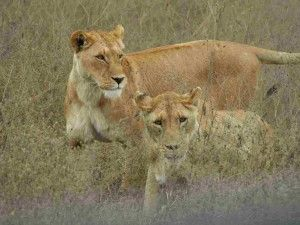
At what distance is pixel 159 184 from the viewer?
5508mm

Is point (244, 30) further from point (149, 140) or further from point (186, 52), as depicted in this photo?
point (149, 140)

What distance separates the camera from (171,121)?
5.58 meters

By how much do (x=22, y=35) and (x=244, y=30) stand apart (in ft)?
5.91

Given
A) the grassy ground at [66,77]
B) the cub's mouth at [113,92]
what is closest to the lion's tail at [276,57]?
the grassy ground at [66,77]

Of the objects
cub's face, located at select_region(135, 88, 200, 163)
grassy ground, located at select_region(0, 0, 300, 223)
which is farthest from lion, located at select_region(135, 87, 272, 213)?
grassy ground, located at select_region(0, 0, 300, 223)

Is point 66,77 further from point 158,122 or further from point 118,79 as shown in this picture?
point 158,122

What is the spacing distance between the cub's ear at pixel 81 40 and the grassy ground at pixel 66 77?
18.9 inches

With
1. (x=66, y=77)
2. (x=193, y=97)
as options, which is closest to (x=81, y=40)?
(x=193, y=97)

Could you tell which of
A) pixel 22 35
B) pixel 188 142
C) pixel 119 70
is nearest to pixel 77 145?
pixel 119 70

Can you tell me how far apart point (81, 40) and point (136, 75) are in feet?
1.77

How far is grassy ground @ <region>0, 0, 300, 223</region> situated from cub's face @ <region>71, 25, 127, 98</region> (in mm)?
388

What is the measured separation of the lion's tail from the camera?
715cm

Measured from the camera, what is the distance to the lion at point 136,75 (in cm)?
627

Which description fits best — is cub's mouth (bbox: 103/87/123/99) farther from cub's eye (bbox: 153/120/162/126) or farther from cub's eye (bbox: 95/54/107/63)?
cub's eye (bbox: 153/120/162/126)
